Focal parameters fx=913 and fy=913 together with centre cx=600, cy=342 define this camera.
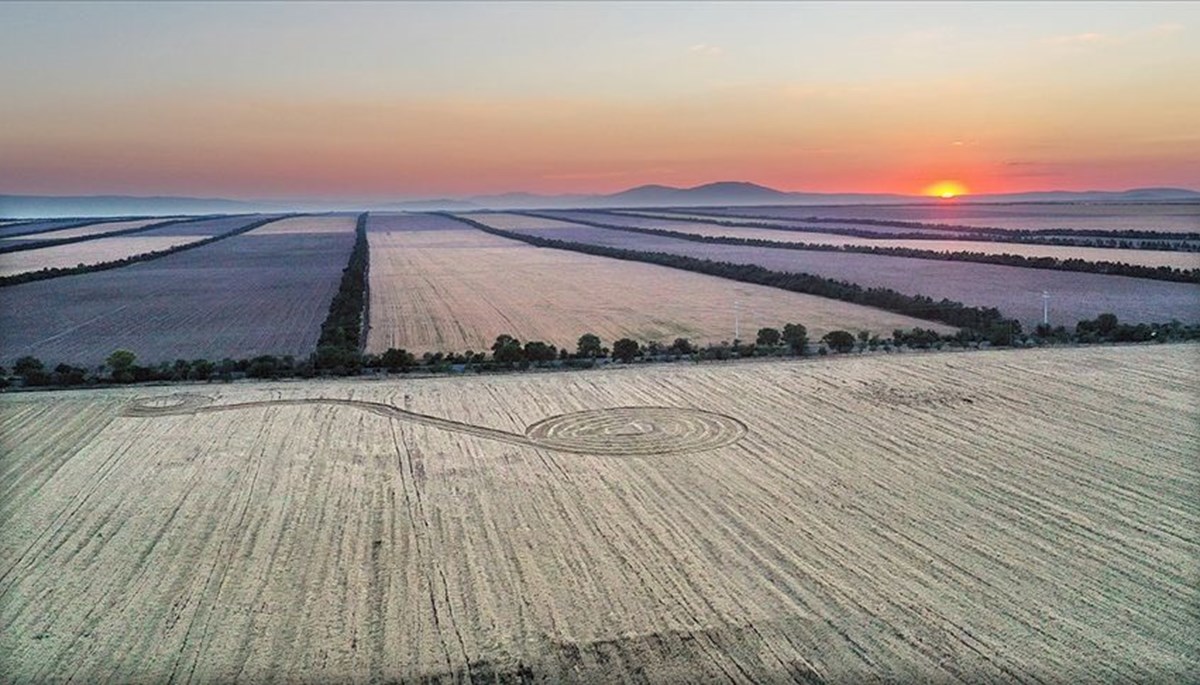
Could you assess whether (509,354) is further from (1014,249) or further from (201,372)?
(1014,249)

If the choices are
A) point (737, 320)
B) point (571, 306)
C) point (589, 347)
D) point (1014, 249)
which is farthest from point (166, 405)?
point (1014, 249)

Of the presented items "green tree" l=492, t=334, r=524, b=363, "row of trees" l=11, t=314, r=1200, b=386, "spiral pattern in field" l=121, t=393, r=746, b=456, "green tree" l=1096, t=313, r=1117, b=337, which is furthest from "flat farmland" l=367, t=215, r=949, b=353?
"spiral pattern in field" l=121, t=393, r=746, b=456

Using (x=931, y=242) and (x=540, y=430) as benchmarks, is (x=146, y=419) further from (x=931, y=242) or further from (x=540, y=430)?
(x=931, y=242)

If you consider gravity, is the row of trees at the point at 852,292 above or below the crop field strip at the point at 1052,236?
below

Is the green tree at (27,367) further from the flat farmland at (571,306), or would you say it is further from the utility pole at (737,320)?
the utility pole at (737,320)

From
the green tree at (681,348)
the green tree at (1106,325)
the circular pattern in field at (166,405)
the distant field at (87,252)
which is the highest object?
the green tree at (1106,325)

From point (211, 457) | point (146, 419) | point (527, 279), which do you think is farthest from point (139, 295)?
point (211, 457)

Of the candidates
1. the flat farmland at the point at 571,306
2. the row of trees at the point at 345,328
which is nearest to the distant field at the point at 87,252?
the flat farmland at the point at 571,306
